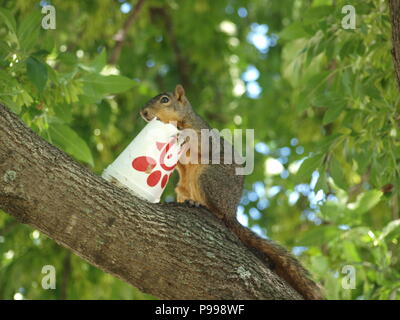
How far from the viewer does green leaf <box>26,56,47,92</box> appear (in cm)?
214

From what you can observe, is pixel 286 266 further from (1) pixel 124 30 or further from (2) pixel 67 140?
(1) pixel 124 30

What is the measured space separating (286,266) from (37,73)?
1.17 meters

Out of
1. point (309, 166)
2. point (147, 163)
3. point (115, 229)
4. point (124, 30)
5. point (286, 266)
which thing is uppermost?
point (124, 30)

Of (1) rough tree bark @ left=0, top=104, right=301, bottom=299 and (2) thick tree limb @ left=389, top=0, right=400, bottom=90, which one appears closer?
(1) rough tree bark @ left=0, top=104, right=301, bottom=299

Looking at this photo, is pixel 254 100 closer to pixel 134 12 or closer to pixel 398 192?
pixel 134 12

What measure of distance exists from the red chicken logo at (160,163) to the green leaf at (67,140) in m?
0.47

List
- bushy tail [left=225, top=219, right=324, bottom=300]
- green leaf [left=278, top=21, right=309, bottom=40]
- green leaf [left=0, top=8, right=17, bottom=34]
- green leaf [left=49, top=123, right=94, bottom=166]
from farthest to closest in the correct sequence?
green leaf [left=278, top=21, right=309, bottom=40]
green leaf [left=49, top=123, right=94, bottom=166]
bushy tail [left=225, top=219, right=324, bottom=300]
green leaf [left=0, top=8, right=17, bottom=34]

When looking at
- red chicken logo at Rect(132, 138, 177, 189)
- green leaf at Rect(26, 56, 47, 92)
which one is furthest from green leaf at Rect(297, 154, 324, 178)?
green leaf at Rect(26, 56, 47, 92)

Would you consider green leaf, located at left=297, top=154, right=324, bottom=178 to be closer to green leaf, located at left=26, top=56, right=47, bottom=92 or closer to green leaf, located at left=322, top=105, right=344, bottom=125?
green leaf, located at left=322, top=105, right=344, bottom=125

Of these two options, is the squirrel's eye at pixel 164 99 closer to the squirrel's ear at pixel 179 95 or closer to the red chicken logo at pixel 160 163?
the squirrel's ear at pixel 179 95

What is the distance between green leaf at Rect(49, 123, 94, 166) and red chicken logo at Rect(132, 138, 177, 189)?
A: 18.5 inches

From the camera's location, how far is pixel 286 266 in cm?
251

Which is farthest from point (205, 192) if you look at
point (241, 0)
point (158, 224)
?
point (241, 0)

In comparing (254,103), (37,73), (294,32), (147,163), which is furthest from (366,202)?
(254,103)
